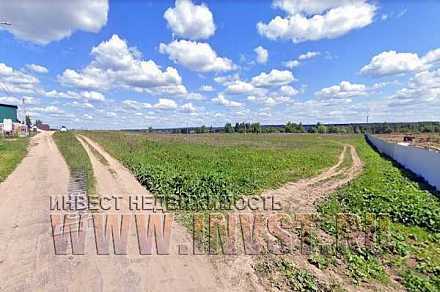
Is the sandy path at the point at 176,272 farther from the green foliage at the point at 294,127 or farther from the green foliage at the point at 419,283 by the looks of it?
the green foliage at the point at 294,127

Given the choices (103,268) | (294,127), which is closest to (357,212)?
(103,268)

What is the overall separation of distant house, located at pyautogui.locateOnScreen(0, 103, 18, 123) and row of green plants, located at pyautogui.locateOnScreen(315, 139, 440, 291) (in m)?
59.8

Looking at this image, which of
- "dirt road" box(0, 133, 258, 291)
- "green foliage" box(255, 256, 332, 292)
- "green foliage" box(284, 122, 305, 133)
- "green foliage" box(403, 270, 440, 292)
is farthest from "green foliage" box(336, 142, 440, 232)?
"green foliage" box(284, 122, 305, 133)

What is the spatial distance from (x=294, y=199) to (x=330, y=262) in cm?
410

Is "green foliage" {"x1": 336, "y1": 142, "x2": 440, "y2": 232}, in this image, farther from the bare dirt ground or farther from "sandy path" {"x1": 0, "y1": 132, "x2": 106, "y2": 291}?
"sandy path" {"x1": 0, "y1": 132, "x2": 106, "y2": 291}

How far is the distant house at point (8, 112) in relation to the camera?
52.8 meters

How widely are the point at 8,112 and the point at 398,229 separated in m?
66.2

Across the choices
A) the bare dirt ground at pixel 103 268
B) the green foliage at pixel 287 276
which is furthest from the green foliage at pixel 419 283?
the green foliage at pixel 287 276

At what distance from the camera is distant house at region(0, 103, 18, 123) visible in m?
52.8

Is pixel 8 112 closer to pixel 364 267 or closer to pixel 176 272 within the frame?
pixel 176 272

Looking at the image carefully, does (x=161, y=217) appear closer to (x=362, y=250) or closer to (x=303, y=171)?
(x=362, y=250)

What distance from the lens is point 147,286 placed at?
12.4 feet

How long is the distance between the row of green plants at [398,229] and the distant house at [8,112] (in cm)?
5979

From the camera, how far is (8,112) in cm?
5541
